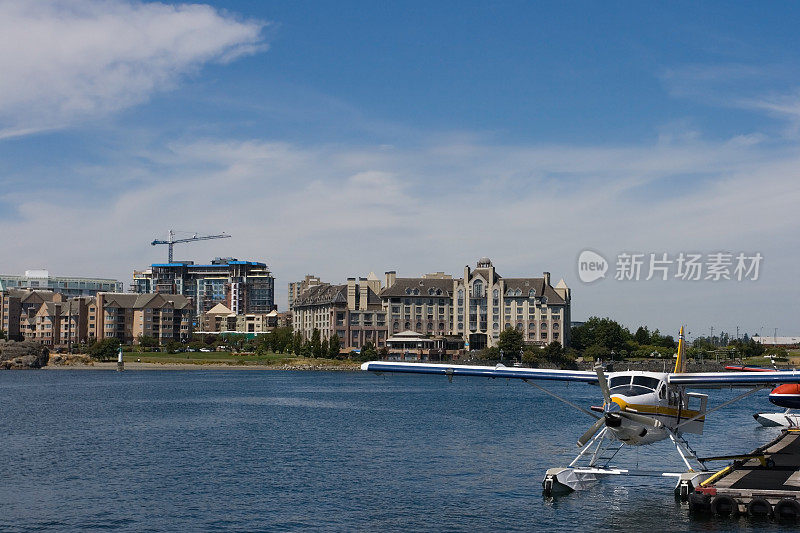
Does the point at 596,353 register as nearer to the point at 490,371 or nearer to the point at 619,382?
the point at 490,371

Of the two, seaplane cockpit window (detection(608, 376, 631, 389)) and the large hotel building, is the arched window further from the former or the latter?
seaplane cockpit window (detection(608, 376, 631, 389))

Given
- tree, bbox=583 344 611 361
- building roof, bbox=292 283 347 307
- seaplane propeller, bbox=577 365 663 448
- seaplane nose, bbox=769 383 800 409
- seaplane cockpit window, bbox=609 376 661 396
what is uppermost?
building roof, bbox=292 283 347 307

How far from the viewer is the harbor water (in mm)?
26984

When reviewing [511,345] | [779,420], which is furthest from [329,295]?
[779,420]

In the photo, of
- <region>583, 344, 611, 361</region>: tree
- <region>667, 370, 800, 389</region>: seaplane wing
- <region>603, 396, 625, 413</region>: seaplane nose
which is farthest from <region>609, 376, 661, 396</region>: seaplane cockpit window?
<region>583, 344, 611, 361</region>: tree

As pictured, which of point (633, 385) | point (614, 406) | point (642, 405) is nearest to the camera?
point (614, 406)

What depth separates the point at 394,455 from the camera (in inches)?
1649

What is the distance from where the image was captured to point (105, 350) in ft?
616

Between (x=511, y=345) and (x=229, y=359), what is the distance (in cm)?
6341

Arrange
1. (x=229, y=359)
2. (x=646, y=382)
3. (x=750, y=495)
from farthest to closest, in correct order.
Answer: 1. (x=229, y=359)
2. (x=646, y=382)
3. (x=750, y=495)

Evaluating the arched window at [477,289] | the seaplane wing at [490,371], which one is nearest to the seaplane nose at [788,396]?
the seaplane wing at [490,371]

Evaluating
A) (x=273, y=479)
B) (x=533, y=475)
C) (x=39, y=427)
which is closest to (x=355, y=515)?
(x=273, y=479)

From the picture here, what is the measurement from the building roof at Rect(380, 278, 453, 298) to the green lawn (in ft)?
59.5

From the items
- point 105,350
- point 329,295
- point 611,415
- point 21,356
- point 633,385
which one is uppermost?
point 329,295
